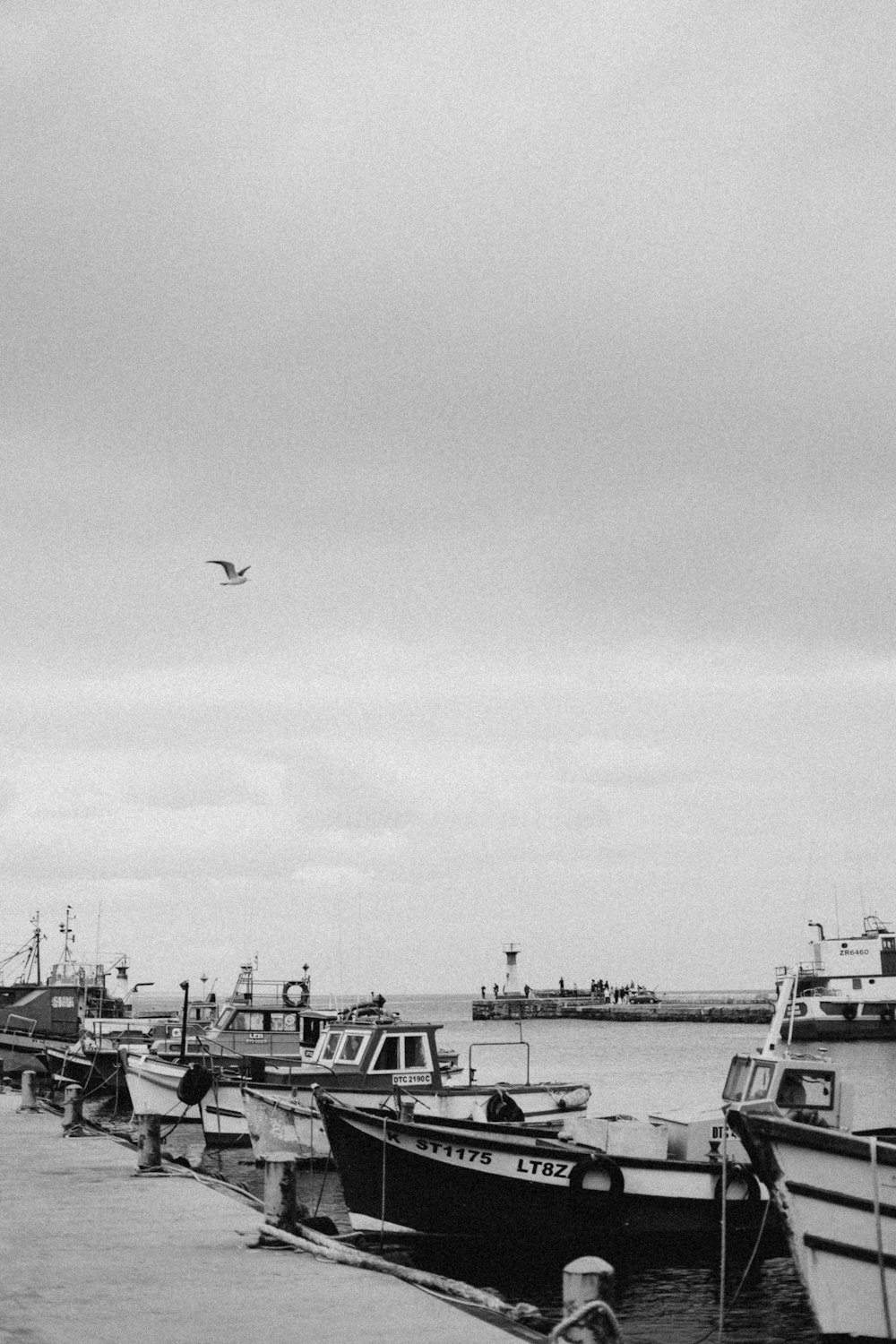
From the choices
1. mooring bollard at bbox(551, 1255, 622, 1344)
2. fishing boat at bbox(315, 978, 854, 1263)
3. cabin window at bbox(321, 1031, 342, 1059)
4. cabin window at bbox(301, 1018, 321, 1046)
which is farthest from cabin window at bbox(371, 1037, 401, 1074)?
mooring bollard at bbox(551, 1255, 622, 1344)

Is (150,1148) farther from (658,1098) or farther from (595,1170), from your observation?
(658,1098)

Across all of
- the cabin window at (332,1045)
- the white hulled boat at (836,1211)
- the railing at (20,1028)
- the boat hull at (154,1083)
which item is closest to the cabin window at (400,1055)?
the cabin window at (332,1045)

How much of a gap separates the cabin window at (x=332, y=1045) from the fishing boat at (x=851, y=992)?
6000 centimetres

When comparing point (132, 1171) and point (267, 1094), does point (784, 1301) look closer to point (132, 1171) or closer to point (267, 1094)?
point (132, 1171)

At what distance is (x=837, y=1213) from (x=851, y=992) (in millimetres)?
77789

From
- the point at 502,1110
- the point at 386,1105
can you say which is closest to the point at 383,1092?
the point at 386,1105

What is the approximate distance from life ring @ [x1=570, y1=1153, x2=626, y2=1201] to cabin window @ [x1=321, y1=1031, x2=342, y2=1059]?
8.83 meters

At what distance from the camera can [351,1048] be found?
2669cm

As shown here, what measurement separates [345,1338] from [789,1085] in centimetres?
718

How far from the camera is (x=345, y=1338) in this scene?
9.04 meters

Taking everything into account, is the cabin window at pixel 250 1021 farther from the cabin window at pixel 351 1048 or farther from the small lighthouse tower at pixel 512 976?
the small lighthouse tower at pixel 512 976

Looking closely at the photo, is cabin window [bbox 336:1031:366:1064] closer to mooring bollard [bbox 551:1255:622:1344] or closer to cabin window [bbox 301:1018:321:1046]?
cabin window [bbox 301:1018:321:1046]

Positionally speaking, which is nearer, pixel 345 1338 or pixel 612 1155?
pixel 345 1338

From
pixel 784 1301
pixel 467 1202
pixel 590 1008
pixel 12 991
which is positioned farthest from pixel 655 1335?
pixel 590 1008
